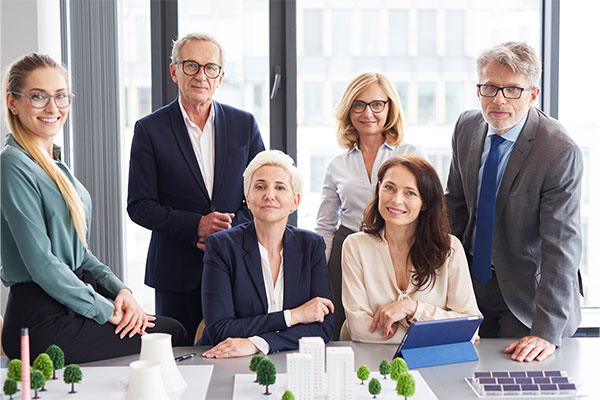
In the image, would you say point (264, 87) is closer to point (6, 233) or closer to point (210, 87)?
point (210, 87)

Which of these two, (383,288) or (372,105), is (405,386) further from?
(372,105)

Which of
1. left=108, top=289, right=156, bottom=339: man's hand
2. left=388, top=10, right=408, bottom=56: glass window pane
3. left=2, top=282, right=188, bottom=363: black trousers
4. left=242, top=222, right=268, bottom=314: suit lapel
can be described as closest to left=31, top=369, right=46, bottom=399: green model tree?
left=2, top=282, right=188, bottom=363: black trousers

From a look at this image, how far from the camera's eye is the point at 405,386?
5.01 ft

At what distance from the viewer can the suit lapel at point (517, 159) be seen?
2.37 m

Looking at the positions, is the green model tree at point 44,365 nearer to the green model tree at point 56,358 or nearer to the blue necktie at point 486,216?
the green model tree at point 56,358

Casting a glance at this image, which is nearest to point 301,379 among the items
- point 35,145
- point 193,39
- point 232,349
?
point 232,349

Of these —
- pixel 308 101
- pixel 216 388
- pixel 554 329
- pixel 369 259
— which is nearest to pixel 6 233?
pixel 216 388

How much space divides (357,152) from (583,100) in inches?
73.6

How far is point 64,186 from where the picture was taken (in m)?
2.03

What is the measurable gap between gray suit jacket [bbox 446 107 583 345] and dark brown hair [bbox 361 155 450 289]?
0.32 metres

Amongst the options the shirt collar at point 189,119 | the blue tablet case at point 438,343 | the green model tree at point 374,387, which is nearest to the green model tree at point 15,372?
the green model tree at point 374,387

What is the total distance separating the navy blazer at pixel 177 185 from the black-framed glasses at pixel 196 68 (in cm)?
19

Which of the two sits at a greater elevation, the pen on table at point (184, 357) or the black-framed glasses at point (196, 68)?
the black-framed glasses at point (196, 68)

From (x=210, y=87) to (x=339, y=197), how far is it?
0.77 m
